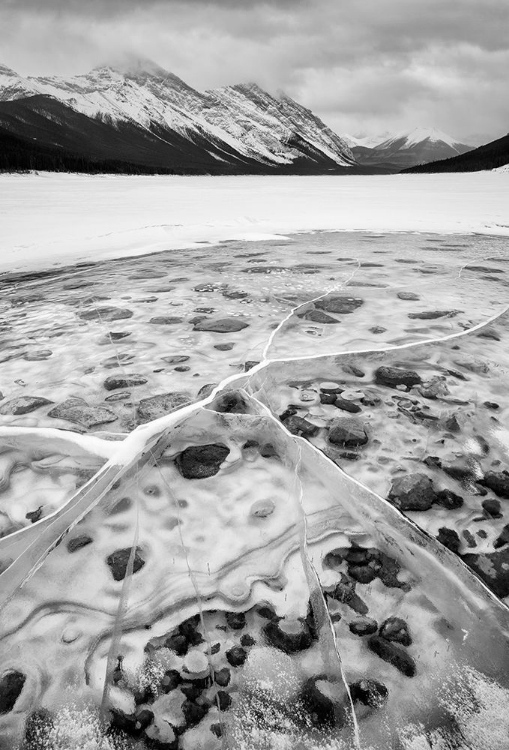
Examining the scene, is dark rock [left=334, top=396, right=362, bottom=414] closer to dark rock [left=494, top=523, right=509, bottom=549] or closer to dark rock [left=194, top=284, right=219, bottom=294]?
dark rock [left=494, top=523, right=509, bottom=549]

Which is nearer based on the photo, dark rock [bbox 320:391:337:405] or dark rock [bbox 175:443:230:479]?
dark rock [bbox 175:443:230:479]

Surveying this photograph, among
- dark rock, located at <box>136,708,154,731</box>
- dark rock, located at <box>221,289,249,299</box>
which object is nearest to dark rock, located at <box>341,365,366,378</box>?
dark rock, located at <box>221,289,249,299</box>

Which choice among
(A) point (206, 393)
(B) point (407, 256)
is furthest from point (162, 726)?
(B) point (407, 256)

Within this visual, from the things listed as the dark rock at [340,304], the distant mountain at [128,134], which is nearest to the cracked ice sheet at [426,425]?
the dark rock at [340,304]

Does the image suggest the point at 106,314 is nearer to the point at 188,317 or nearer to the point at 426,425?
the point at 188,317

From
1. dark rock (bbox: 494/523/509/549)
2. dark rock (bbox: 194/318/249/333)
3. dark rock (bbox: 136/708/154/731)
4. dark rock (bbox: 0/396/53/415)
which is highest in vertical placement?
dark rock (bbox: 194/318/249/333)

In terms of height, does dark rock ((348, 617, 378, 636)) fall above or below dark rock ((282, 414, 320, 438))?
below

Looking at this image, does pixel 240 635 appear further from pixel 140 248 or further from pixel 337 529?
pixel 140 248

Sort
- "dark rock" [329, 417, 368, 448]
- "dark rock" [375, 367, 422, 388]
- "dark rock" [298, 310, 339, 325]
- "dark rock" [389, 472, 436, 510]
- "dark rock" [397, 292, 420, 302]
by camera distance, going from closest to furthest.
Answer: "dark rock" [389, 472, 436, 510]
"dark rock" [329, 417, 368, 448]
"dark rock" [375, 367, 422, 388]
"dark rock" [298, 310, 339, 325]
"dark rock" [397, 292, 420, 302]

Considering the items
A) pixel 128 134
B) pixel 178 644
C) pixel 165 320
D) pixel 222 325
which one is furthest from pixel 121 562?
pixel 128 134
